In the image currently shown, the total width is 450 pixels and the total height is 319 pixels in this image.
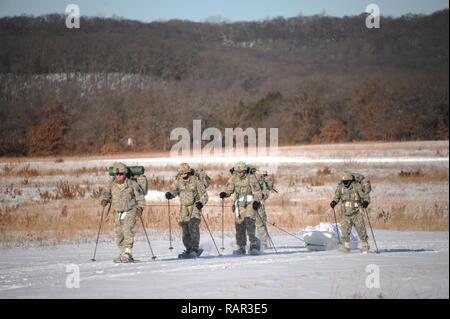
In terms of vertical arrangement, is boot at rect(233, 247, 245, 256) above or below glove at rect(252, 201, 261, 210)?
below

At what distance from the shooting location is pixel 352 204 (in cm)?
1596

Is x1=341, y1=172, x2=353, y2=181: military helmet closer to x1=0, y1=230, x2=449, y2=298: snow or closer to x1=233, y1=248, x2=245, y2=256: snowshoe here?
x1=0, y1=230, x2=449, y2=298: snow

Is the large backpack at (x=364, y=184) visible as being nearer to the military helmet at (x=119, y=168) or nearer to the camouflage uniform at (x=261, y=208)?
the camouflage uniform at (x=261, y=208)

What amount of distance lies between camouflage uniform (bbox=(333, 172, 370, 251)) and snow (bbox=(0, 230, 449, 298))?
1.59 ft

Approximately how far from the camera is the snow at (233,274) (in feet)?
36.7

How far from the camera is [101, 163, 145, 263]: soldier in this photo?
14.8m

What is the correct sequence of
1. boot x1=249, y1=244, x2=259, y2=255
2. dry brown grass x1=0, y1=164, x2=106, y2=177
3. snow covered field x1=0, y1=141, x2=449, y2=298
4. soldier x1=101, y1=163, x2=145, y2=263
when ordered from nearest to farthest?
snow covered field x1=0, y1=141, x2=449, y2=298 → soldier x1=101, y1=163, x2=145, y2=263 → boot x1=249, y1=244, x2=259, y2=255 → dry brown grass x1=0, y1=164, x2=106, y2=177

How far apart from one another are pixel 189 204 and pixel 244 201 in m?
1.44

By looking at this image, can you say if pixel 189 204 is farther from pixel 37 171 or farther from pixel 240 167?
pixel 37 171

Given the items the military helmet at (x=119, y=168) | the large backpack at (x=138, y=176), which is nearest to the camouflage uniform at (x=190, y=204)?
the large backpack at (x=138, y=176)

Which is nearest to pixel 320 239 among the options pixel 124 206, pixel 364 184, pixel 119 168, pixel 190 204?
pixel 364 184

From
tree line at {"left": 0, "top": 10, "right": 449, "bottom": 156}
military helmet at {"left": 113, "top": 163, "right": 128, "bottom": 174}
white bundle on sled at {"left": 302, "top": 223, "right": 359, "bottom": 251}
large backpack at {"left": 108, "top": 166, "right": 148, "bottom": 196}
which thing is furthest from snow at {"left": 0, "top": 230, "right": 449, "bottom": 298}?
tree line at {"left": 0, "top": 10, "right": 449, "bottom": 156}

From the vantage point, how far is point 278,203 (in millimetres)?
29703

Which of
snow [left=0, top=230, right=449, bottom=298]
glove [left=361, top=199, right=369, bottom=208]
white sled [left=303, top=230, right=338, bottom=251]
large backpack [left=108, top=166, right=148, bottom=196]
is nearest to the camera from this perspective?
snow [left=0, top=230, right=449, bottom=298]
